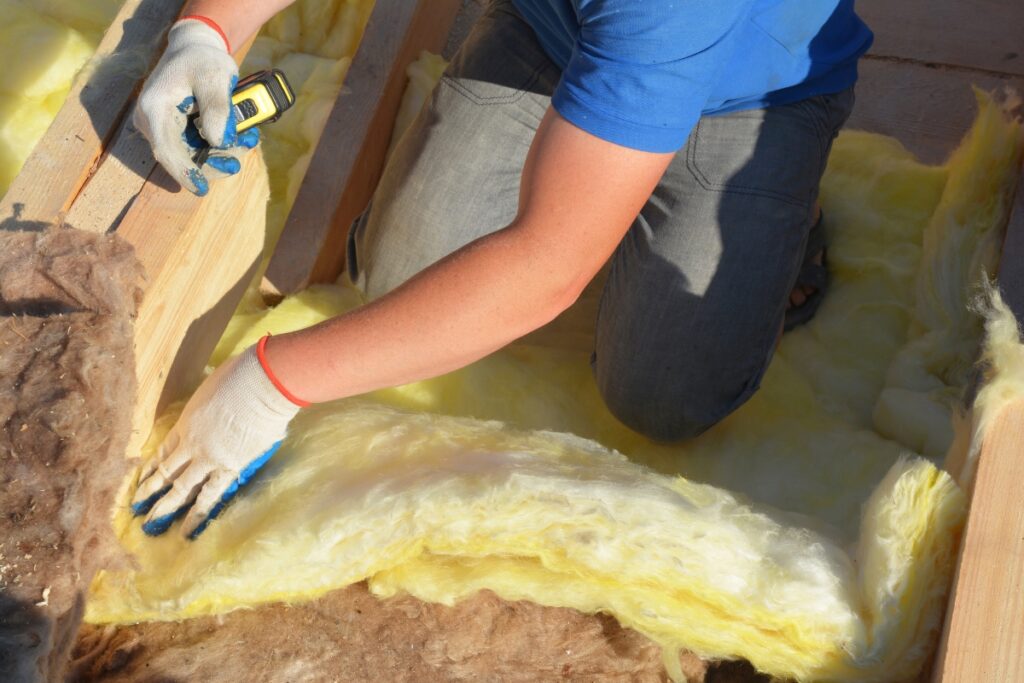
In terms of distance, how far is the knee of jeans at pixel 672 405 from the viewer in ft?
5.22

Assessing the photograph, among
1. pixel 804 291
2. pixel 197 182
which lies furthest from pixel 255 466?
pixel 804 291

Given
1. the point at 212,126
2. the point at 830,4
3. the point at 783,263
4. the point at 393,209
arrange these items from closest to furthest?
the point at 212,126 → the point at 830,4 → the point at 783,263 → the point at 393,209

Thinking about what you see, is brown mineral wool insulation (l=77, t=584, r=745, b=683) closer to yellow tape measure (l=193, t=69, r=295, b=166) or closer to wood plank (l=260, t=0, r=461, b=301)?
yellow tape measure (l=193, t=69, r=295, b=166)

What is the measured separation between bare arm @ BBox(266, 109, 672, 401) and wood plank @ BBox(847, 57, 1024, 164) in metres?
1.24

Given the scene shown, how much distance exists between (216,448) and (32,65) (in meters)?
1.11

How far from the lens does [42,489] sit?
1025 mm

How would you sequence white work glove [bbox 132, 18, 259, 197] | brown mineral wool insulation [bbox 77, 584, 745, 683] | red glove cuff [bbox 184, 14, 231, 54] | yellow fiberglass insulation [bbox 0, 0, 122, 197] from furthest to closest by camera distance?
yellow fiberglass insulation [bbox 0, 0, 122, 197] → red glove cuff [bbox 184, 14, 231, 54] → white work glove [bbox 132, 18, 259, 197] → brown mineral wool insulation [bbox 77, 584, 745, 683]

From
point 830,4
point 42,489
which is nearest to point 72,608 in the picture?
point 42,489

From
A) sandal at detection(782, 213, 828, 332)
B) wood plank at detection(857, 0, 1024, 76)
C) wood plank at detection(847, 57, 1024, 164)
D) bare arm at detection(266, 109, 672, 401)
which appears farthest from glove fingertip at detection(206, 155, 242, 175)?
wood plank at detection(857, 0, 1024, 76)

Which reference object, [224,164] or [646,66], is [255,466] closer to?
[224,164]

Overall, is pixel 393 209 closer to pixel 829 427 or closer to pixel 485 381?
pixel 485 381

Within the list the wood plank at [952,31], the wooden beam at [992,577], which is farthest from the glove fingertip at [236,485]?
the wood plank at [952,31]

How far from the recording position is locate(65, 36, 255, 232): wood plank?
4.34ft

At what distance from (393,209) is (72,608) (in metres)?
0.91
